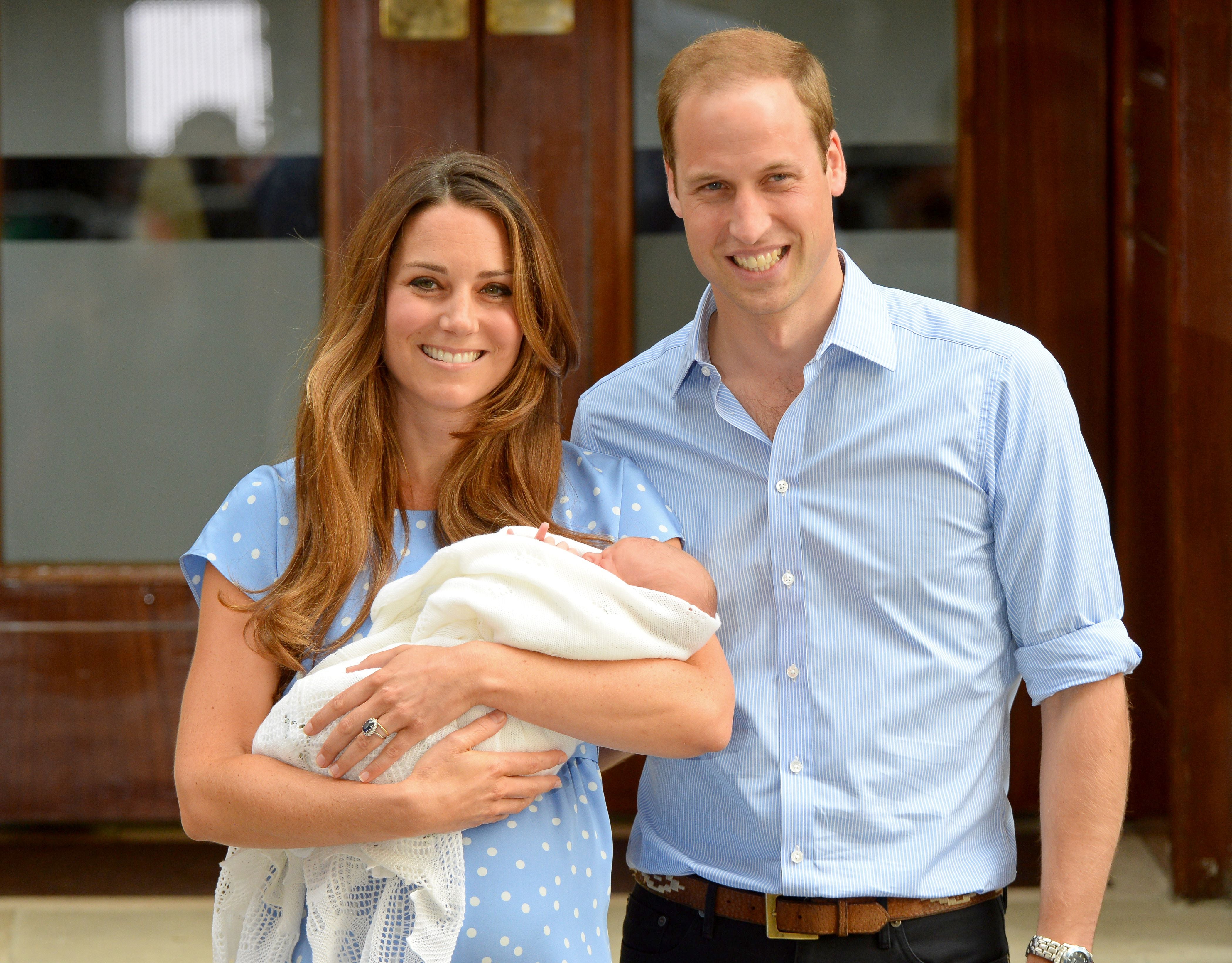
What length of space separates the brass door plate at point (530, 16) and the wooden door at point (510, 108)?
0.02 meters

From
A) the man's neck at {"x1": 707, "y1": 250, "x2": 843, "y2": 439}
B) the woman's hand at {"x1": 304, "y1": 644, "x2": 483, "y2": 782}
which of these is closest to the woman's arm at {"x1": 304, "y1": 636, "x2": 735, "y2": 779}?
the woman's hand at {"x1": 304, "y1": 644, "x2": 483, "y2": 782}

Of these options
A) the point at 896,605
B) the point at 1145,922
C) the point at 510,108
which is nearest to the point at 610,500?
the point at 896,605

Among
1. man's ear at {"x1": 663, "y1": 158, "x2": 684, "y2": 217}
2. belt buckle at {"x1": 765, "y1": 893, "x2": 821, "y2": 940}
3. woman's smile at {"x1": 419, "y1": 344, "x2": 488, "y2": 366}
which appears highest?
man's ear at {"x1": 663, "y1": 158, "x2": 684, "y2": 217}

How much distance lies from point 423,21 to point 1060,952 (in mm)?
2500

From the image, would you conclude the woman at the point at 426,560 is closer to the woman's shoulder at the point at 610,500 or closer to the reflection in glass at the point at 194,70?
the woman's shoulder at the point at 610,500

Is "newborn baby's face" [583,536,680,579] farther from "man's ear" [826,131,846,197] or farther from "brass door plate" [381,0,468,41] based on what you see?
"brass door plate" [381,0,468,41]

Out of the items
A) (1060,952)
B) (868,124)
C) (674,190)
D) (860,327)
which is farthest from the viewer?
(868,124)

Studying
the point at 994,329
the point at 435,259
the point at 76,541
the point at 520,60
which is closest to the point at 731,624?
the point at 994,329

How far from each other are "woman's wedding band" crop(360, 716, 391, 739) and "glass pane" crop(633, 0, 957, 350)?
187 centimetres

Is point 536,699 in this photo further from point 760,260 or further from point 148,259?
point 148,259

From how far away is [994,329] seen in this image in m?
1.73

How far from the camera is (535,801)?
5.36 ft

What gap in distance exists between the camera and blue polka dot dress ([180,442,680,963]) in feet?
5.13

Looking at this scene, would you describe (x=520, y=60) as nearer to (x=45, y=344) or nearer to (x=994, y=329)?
(x=45, y=344)
